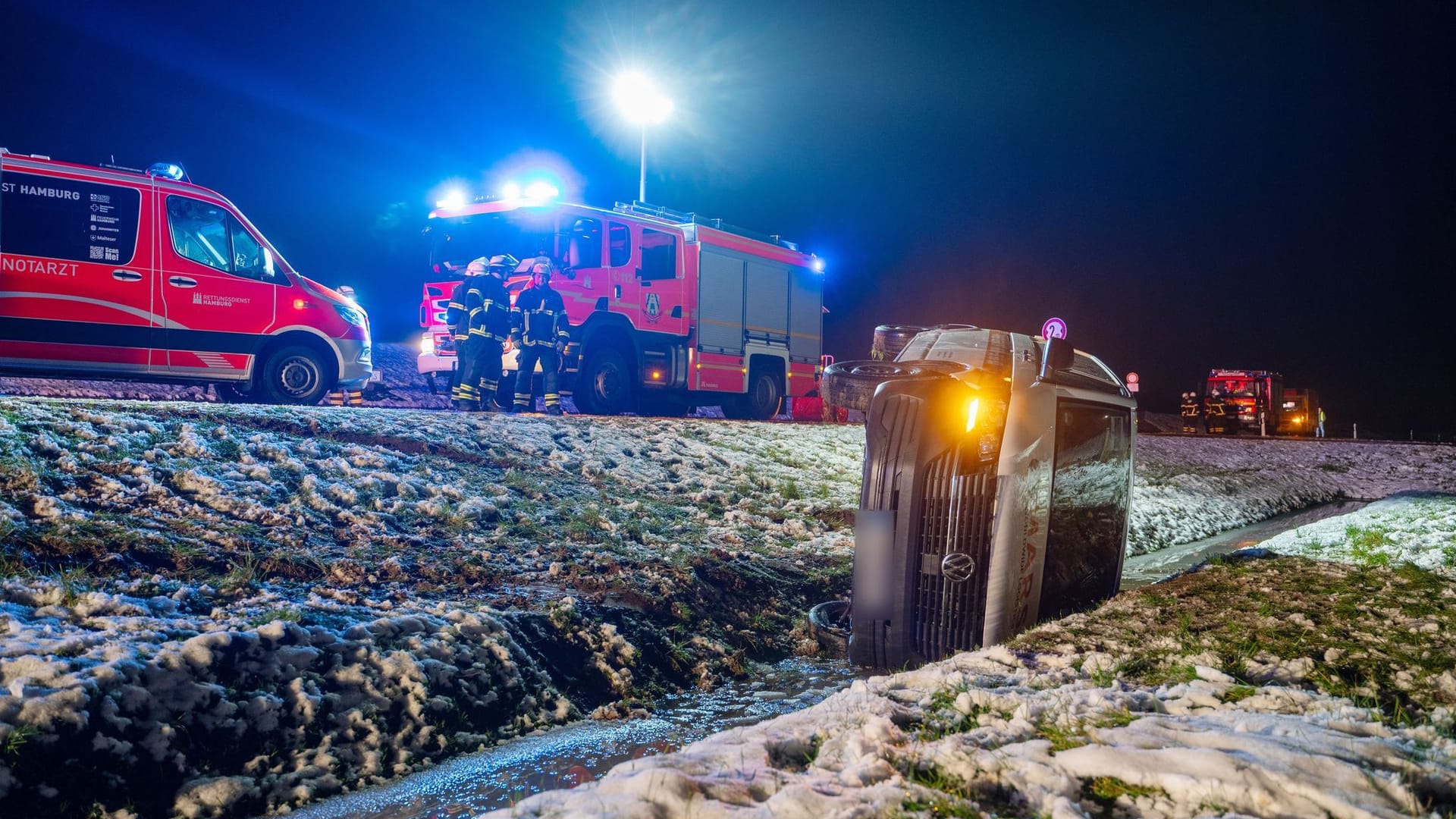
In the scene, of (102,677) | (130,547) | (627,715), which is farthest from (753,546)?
(102,677)

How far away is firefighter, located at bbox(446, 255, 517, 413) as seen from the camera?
38.6 feet

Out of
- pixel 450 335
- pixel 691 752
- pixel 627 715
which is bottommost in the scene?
pixel 627 715

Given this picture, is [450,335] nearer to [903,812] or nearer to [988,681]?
[988,681]

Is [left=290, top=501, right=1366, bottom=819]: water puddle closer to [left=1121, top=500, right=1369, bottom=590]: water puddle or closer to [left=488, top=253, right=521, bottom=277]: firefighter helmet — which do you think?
[left=1121, top=500, right=1369, bottom=590]: water puddle

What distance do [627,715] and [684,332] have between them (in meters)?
10.2

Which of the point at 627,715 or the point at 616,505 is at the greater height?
the point at 616,505

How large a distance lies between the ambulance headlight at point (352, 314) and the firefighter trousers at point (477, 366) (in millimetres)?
1325

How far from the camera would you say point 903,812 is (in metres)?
2.39

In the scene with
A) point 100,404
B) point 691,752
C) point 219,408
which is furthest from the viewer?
point 219,408

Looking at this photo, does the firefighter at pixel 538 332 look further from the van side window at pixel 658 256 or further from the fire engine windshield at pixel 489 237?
the van side window at pixel 658 256

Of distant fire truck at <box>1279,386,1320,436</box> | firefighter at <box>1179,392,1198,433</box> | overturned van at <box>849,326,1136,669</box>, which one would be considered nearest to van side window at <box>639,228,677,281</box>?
overturned van at <box>849,326,1136,669</box>

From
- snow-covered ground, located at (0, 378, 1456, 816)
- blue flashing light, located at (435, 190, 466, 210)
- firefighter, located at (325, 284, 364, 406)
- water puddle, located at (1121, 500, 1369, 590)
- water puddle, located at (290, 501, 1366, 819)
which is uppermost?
blue flashing light, located at (435, 190, 466, 210)

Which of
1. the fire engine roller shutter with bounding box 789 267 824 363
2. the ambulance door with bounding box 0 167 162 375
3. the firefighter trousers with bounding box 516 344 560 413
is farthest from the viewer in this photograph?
the fire engine roller shutter with bounding box 789 267 824 363

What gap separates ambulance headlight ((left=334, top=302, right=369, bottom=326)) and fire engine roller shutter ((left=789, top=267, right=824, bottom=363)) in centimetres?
850
